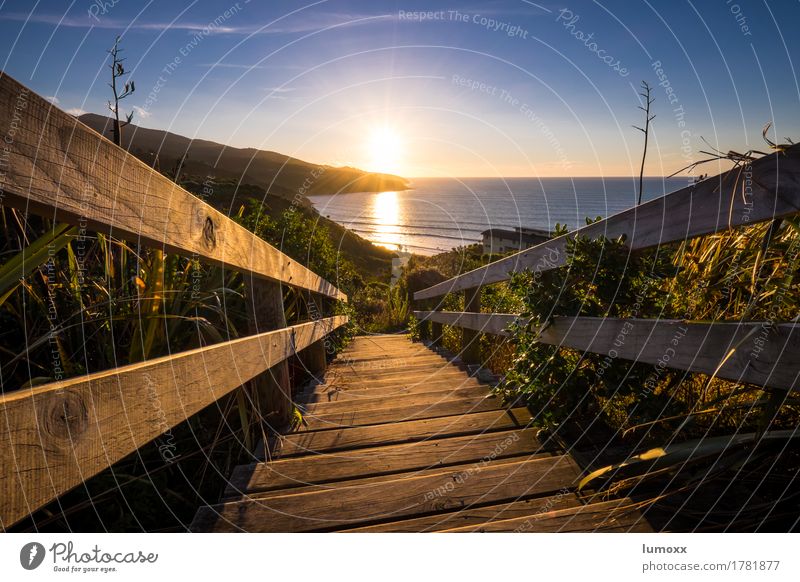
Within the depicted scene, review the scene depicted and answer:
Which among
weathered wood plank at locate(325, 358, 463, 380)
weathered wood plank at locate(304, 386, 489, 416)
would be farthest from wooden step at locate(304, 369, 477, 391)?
weathered wood plank at locate(304, 386, 489, 416)

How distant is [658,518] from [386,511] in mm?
914

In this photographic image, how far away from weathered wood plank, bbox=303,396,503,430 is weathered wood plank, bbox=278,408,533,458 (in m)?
0.09

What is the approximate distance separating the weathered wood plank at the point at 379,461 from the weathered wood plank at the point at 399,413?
403 millimetres

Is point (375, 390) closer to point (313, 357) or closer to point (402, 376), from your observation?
point (402, 376)

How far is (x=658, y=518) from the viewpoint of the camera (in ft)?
4.90

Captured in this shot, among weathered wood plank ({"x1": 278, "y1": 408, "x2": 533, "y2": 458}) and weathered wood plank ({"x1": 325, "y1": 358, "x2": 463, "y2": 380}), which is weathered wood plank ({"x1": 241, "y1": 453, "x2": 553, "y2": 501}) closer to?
weathered wood plank ({"x1": 278, "y1": 408, "x2": 533, "y2": 458})

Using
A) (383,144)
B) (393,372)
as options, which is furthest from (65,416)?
(383,144)

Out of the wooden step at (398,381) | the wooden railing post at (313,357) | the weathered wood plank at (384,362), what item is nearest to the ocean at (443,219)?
the weathered wood plank at (384,362)

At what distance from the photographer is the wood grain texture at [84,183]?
71 cm

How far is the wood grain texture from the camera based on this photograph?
710mm

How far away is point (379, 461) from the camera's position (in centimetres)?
205

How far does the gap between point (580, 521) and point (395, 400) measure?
165 centimetres
